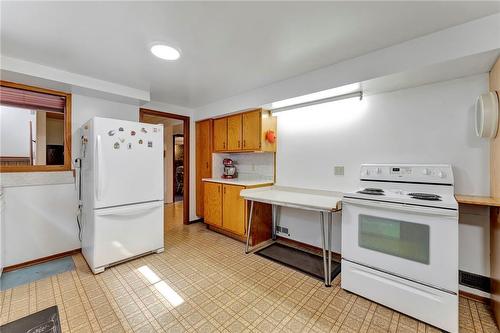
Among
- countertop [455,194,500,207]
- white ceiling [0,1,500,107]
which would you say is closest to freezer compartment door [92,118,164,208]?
white ceiling [0,1,500,107]

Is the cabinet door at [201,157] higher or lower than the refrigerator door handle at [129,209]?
higher

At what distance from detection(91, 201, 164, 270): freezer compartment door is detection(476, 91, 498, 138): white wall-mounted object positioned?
332 cm

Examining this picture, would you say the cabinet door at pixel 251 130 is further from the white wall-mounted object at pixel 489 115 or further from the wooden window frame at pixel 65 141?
the wooden window frame at pixel 65 141

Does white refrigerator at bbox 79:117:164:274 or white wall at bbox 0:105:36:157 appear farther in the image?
white wall at bbox 0:105:36:157

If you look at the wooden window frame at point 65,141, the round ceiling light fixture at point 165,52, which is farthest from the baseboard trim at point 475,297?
the wooden window frame at point 65,141

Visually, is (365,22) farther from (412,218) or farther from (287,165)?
(287,165)

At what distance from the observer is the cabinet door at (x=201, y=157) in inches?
159

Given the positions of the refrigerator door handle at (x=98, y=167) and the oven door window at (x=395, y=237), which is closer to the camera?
the oven door window at (x=395, y=237)

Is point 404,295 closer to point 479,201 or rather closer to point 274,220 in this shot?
point 479,201

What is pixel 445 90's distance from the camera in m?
1.98

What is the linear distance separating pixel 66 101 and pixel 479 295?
492 cm

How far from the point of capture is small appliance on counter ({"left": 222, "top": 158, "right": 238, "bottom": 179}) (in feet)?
12.8

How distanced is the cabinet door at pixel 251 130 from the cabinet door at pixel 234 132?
142mm

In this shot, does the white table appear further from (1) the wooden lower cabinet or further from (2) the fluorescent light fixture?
(2) the fluorescent light fixture
